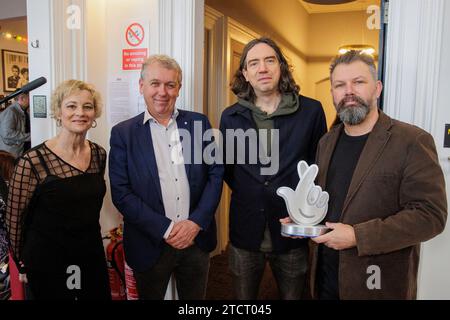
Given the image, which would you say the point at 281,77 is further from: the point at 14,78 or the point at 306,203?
the point at 14,78

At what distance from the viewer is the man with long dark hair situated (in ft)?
5.60

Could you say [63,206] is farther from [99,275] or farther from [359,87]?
[359,87]

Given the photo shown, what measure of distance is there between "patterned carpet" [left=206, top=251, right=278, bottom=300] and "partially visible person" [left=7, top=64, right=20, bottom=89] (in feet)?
16.4

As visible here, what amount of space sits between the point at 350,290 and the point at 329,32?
18.6 ft

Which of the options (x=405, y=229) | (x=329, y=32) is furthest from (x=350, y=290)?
(x=329, y=32)

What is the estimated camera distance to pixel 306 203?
1359mm

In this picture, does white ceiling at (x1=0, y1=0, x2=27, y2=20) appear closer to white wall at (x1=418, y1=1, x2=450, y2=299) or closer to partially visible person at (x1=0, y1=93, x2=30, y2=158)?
partially visible person at (x1=0, y1=93, x2=30, y2=158)

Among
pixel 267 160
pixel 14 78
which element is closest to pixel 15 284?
pixel 267 160

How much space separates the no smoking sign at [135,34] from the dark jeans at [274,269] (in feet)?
4.51

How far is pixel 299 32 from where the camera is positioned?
576 cm

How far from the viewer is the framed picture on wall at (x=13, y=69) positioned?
6.17 meters

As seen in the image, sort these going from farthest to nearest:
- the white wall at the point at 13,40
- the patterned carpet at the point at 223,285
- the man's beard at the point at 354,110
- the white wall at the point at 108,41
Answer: the white wall at the point at 13,40
the patterned carpet at the point at 223,285
the white wall at the point at 108,41
the man's beard at the point at 354,110

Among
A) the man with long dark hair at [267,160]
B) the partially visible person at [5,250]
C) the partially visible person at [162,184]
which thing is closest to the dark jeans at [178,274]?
the partially visible person at [162,184]

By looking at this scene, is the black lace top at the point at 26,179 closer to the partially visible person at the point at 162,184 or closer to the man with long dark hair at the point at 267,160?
the partially visible person at the point at 162,184
